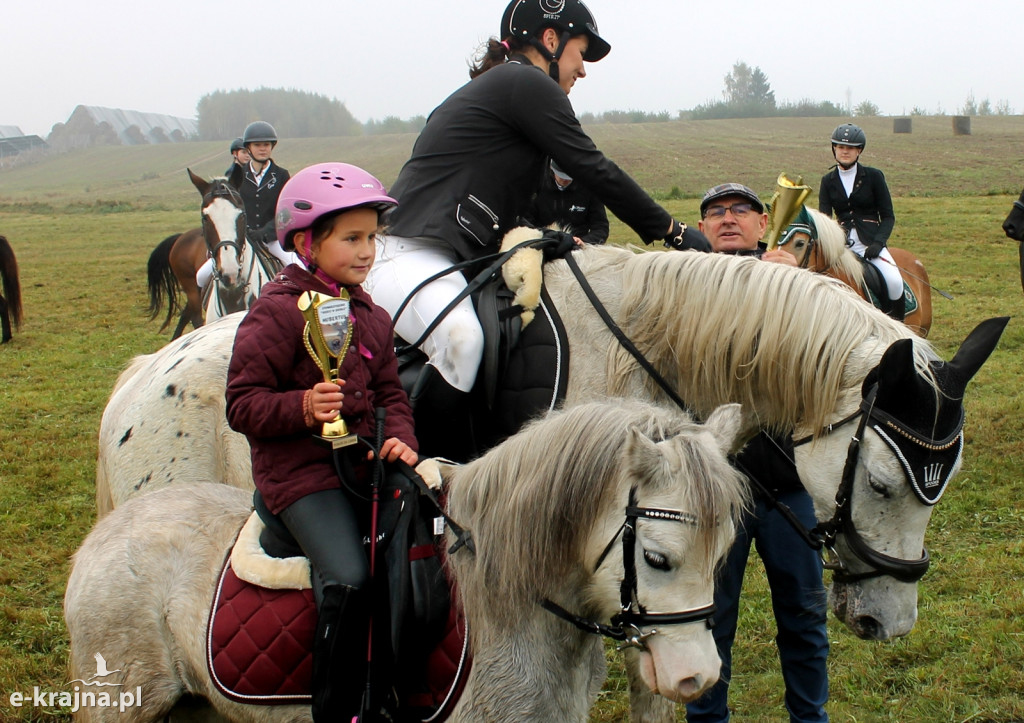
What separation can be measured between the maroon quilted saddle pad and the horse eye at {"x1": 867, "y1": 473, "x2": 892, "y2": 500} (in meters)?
1.39

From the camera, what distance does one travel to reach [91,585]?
8.41ft

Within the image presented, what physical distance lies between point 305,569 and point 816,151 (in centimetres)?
4403

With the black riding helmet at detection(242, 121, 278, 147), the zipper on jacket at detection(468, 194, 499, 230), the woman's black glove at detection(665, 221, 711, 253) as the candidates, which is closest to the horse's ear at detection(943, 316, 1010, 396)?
the woman's black glove at detection(665, 221, 711, 253)

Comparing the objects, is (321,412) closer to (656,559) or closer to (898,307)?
(656,559)

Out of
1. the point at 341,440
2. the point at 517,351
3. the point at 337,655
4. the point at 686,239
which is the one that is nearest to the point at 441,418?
the point at 517,351

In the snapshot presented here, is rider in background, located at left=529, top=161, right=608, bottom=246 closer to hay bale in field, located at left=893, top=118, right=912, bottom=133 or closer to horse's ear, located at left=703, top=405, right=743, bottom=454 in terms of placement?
horse's ear, located at left=703, top=405, right=743, bottom=454

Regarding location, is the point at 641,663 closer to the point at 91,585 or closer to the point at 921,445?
the point at 921,445

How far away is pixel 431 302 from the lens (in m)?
3.13

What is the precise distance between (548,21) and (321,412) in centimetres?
194

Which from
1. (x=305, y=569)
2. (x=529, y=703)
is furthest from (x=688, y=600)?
(x=305, y=569)

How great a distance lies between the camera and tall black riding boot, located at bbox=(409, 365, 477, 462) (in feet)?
10.1

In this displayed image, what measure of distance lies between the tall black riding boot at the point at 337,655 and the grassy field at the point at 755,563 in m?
1.94

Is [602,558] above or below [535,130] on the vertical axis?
below

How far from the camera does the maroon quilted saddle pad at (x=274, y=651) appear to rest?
7.66 ft
